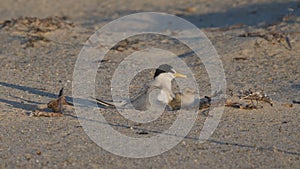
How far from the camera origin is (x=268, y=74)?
666cm

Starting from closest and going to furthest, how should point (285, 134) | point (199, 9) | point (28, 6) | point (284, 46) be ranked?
point (285, 134), point (284, 46), point (199, 9), point (28, 6)

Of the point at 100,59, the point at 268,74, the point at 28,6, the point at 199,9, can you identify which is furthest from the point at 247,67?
the point at 28,6

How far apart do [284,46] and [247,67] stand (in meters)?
0.71

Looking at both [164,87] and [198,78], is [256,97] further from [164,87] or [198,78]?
[198,78]

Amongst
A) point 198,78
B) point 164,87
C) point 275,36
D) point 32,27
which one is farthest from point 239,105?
point 32,27

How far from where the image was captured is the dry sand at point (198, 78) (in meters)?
4.47

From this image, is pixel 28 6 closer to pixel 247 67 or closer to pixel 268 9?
pixel 268 9

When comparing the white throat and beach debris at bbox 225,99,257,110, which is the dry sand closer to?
beach debris at bbox 225,99,257,110

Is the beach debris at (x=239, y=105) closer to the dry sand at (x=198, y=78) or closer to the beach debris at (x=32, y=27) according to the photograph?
the dry sand at (x=198, y=78)

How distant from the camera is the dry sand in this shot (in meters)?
4.47

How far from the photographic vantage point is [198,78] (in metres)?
6.65

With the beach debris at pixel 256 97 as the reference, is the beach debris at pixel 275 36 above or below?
above

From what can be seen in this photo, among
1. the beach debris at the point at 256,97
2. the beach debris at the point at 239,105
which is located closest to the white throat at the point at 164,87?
the beach debris at the point at 239,105

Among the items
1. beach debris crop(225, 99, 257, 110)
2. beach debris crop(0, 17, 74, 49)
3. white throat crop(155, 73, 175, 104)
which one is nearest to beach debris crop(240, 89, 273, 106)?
beach debris crop(225, 99, 257, 110)
